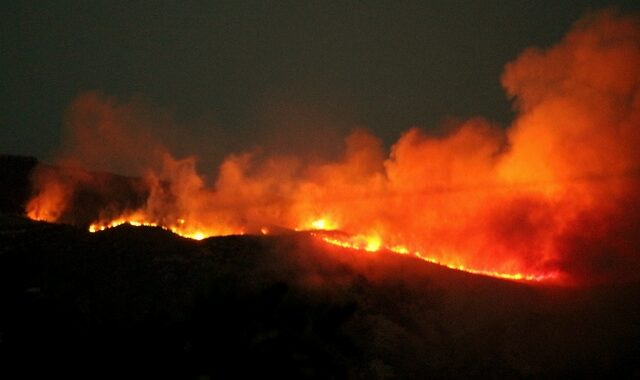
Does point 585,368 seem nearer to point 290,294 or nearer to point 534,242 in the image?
point 534,242

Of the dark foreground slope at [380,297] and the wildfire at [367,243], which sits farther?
the wildfire at [367,243]

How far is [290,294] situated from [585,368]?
24033 millimetres

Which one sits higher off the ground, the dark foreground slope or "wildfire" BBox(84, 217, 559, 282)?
"wildfire" BBox(84, 217, 559, 282)

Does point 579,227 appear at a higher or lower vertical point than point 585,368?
higher

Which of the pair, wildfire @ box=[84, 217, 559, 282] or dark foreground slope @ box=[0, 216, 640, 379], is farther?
wildfire @ box=[84, 217, 559, 282]

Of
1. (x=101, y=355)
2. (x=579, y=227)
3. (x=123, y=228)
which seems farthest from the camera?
(x=579, y=227)

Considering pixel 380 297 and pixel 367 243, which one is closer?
pixel 380 297

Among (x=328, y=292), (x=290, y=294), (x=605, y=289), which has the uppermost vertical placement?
(x=605, y=289)

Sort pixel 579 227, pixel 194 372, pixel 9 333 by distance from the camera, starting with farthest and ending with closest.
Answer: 1. pixel 579 227
2. pixel 9 333
3. pixel 194 372

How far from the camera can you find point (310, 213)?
50938mm

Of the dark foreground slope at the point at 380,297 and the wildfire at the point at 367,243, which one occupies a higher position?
the wildfire at the point at 367,243

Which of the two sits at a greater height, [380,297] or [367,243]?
[367,243]

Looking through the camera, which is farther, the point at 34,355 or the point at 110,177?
the point at 110,177

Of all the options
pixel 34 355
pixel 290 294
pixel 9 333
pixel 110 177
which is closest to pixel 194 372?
pixel 290 294
